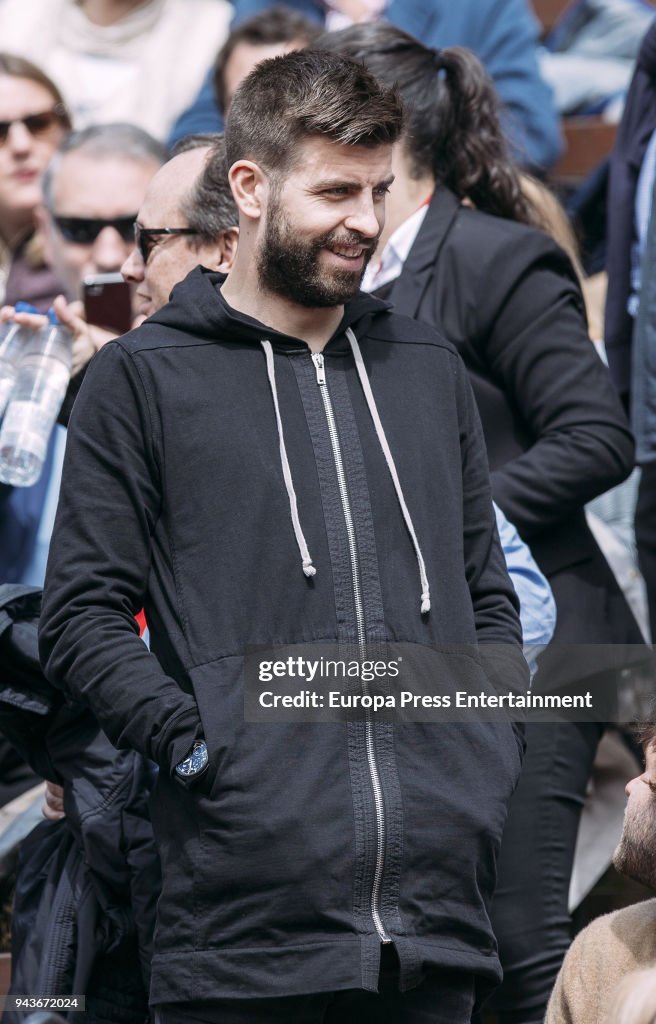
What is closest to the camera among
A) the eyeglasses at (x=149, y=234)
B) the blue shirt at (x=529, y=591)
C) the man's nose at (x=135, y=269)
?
the blue shirt at (x=529, y=591)

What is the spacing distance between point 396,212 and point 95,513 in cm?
128

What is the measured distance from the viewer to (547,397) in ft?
9.87

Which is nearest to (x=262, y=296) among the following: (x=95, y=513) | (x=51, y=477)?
(x=95, y=513)

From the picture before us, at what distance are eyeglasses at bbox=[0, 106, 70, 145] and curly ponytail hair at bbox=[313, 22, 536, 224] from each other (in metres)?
1.53

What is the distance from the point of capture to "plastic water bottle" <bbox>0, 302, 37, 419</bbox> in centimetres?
298

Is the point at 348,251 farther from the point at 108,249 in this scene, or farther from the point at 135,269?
the point at 108,249

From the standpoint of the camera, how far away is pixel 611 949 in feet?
7.52

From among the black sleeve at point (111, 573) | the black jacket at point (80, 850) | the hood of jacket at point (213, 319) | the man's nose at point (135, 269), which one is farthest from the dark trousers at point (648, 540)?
the black sleeve at point (111, 573)

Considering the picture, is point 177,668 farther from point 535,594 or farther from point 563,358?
point 563,358

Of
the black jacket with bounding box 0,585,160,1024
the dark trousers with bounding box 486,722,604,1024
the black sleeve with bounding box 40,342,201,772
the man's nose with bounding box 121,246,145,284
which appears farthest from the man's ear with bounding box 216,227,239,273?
the dark trousers with bounding box 486,722,604,1024

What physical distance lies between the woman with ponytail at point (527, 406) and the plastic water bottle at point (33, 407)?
0.68 meters

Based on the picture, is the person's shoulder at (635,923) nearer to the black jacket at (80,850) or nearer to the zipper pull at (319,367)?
the black jacket at (80,850)

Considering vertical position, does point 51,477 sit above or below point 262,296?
below

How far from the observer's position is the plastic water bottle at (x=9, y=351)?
298cm
